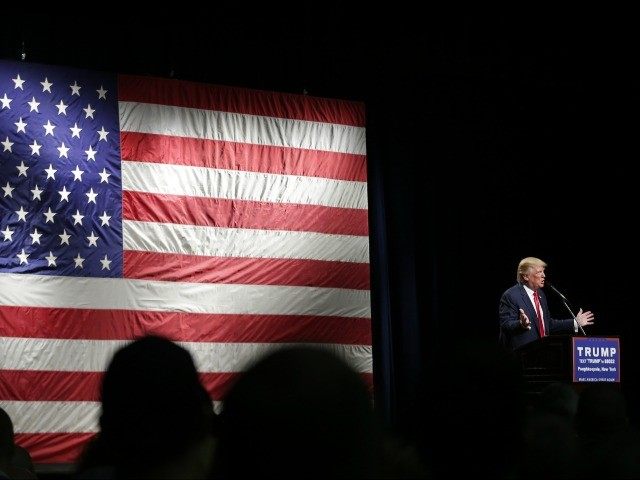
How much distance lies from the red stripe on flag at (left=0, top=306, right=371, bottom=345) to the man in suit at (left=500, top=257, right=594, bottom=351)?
111 cm

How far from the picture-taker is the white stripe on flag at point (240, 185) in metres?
6.88

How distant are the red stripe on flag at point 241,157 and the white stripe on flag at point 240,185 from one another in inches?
1.6

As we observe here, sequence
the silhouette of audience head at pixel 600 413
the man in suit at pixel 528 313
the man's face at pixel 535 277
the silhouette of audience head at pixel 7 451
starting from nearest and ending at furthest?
the silhouette of audience head at pixel 600 413 < the silhouette of audience head at pixel 7 451 < the man in suit at pixel 528 313 < the man's face at pixel 535 277

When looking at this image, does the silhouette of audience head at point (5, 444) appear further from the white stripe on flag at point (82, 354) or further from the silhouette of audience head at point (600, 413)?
the white stripe on flag at point (82, 354)

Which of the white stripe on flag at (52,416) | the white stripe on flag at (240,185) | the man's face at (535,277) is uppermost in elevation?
the white stripe on flag at (240,185)

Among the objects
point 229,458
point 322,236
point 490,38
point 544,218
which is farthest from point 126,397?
point 544,218

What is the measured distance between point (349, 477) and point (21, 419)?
587 centimetres

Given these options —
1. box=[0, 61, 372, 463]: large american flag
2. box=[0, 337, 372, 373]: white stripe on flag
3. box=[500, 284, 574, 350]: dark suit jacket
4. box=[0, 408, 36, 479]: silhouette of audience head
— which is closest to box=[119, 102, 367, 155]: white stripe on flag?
box=[0, 61, 372, 463]: large american flag

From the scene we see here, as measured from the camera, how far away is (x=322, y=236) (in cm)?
737

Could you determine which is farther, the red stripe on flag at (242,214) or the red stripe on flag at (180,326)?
the red stripe on flag at (242,214)

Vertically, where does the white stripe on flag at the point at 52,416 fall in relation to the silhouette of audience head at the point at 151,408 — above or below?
below

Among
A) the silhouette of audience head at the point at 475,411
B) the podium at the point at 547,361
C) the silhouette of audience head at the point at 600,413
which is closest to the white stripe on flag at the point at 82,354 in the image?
the podium at the point at 547,361

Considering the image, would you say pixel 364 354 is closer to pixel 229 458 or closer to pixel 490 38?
pixel 490 38

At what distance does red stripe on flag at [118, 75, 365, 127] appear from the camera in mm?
6949
